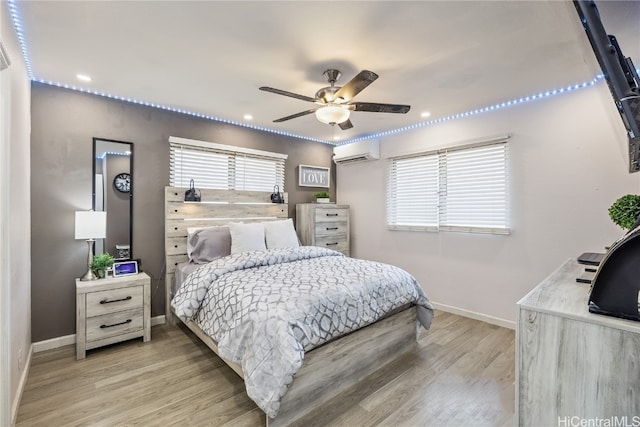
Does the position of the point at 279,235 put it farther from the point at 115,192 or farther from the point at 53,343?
the point at 53,343

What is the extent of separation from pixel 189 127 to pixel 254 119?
2.63 feet

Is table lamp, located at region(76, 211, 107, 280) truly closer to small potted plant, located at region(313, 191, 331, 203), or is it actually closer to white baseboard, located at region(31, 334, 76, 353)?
white baseboard, located at region(31, 334, 76, 353)

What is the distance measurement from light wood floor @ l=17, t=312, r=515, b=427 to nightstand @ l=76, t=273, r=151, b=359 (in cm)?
13

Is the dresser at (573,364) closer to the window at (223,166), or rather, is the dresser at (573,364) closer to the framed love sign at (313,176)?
the window at (223,166)

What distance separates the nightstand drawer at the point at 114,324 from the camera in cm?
260

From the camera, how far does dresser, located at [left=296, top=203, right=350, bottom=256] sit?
4.36 m

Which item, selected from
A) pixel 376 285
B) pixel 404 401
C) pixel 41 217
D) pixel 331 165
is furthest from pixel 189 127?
pixel 404 401

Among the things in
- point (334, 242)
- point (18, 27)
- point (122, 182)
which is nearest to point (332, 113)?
point (18, 27)

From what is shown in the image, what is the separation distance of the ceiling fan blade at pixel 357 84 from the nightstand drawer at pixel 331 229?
7.73ft

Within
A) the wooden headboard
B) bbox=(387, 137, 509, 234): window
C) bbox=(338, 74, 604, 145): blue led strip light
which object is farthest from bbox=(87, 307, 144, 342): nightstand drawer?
bbox=(338, 74, 604, 145): blue led strip light

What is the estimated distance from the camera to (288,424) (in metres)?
1.79

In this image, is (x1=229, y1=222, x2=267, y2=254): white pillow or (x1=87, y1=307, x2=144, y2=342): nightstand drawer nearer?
(x1=87, y1=307, x2=144, y2=342): nightstand drawer

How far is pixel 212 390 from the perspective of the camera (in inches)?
84.1

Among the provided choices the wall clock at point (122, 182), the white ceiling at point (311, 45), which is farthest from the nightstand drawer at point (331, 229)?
the wall clock at point (122, 182)
